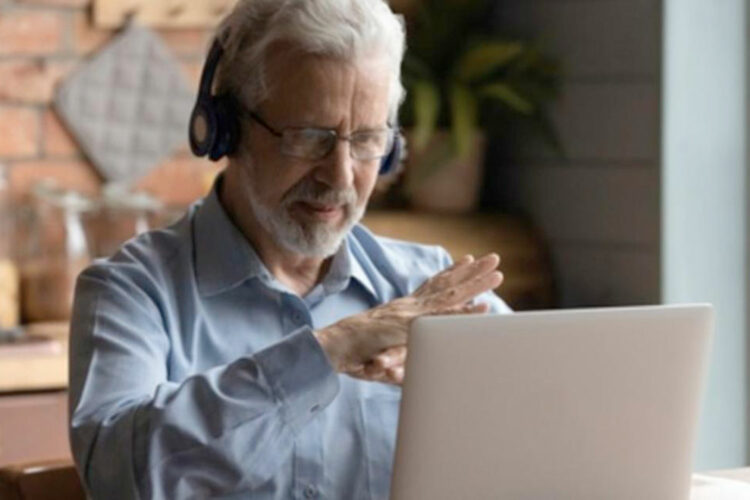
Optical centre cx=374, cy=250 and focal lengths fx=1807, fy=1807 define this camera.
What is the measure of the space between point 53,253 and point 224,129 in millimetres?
1559

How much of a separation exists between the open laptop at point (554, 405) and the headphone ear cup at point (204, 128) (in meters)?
0.61

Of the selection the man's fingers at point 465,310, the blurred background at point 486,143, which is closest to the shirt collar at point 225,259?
the man's fingers at point 465,310

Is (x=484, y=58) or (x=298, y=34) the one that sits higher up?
(x=298, y=34)

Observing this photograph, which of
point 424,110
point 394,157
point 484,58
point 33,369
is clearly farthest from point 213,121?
point 484,58

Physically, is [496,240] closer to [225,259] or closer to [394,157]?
[394,157]

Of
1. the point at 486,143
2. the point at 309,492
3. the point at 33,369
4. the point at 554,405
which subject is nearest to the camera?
the point at 554,405

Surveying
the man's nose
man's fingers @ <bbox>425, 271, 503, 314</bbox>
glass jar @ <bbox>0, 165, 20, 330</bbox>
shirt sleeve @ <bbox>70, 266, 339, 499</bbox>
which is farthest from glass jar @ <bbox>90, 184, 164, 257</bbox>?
man's fingers @ <bbox>425, 271, 503, 314</bbox>

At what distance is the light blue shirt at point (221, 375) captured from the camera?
1.99 m

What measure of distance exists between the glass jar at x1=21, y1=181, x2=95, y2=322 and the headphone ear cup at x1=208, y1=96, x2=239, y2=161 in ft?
4.84

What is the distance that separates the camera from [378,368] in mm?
2016

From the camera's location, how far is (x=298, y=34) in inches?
87.4

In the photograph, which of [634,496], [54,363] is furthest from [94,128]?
[634,496]

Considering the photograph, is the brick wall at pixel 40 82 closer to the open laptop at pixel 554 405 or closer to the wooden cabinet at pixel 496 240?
the wooden cabinet at pixel 496 240

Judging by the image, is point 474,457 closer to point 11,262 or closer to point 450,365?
point 450,365
